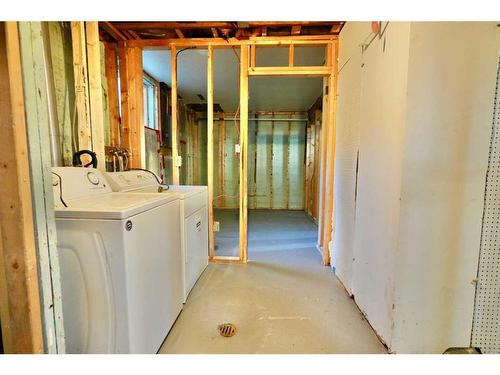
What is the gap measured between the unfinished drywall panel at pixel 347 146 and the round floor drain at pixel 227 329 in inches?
42.7

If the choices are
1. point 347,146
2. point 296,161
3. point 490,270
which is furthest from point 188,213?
point 296,161

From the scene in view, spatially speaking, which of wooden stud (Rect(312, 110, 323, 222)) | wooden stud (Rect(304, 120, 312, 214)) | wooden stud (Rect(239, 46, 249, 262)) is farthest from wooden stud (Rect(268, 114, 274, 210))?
wooden stud (Rect(239, 46, 249, 262))

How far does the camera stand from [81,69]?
1934 millimetres

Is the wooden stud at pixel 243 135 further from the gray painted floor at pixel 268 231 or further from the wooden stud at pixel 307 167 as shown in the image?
the wooden stud at pixel 307 167

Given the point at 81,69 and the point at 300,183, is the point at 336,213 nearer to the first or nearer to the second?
the point at 81,69

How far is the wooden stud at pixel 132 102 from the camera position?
261 cm

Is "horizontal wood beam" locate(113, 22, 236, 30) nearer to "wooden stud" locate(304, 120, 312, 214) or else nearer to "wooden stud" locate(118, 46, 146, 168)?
"wooden stud" locate(118, 46, 146, 168)

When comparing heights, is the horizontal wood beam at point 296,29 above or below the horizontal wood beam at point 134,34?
above

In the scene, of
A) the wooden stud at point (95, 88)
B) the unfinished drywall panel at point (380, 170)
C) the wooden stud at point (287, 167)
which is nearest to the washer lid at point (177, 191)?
the wooden stud at point (95, 88)

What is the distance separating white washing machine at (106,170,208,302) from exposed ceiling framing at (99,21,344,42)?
4.80 feet

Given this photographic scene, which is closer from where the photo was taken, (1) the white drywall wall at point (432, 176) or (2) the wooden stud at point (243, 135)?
(1) the white drywall wall at point (432, 176)

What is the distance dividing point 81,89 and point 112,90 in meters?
0.69
